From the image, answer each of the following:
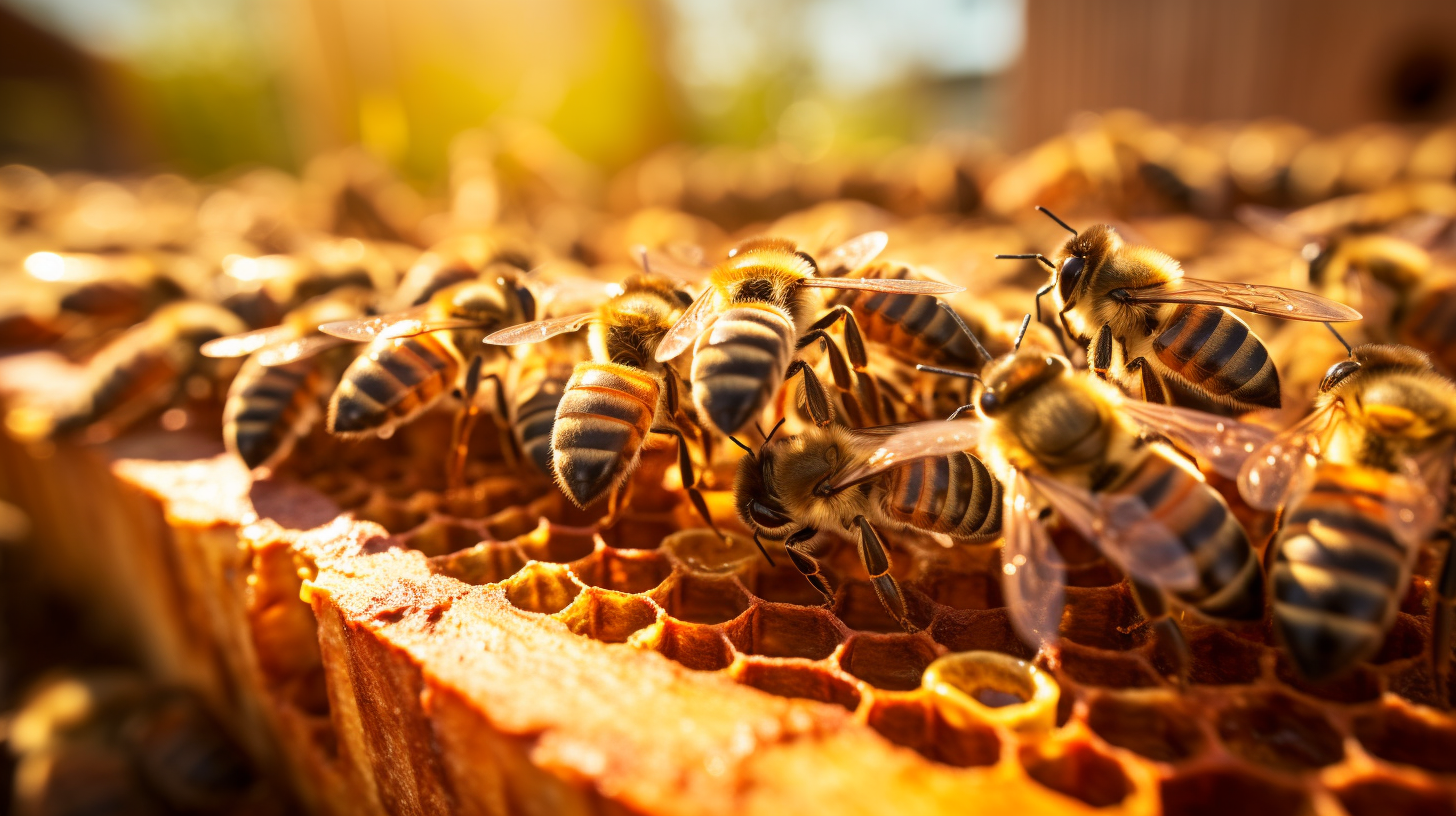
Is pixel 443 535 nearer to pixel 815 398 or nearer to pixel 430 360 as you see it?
pixel 430 360

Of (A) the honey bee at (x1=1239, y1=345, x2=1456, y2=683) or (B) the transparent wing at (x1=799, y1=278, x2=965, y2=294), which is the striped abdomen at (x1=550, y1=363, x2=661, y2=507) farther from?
(A) the honey bee at (x1=1239, y1=345, x2=1456, y2=683)

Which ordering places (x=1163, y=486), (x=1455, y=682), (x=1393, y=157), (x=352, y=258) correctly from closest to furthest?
(x=1163, y=486) < (x=1455, y=682) < (x=352, y=258) < (x=1393, y=157)

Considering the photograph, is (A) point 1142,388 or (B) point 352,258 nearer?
(A) point 1142,388

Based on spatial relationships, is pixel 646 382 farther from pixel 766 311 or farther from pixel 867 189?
pixel 867 189

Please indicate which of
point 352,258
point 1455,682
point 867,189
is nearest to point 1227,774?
point 1455,682

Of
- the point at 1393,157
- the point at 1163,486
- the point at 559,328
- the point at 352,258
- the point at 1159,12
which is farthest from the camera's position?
the point at 1159,12

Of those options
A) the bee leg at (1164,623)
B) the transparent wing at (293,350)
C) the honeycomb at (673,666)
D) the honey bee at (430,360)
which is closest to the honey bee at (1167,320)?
the honeycomb at (673,666)
